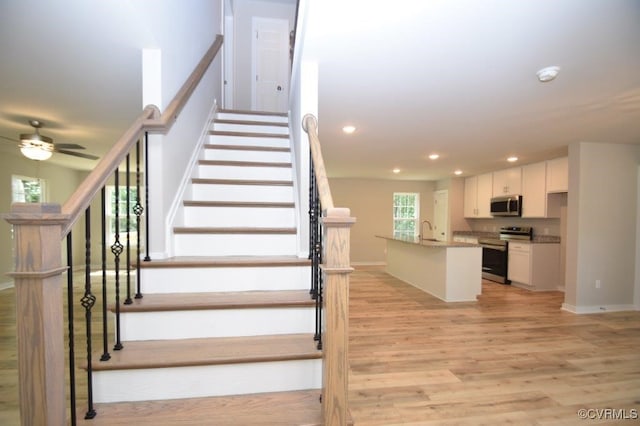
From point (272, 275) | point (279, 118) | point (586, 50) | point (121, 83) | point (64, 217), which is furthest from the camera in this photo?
point (279, 118)

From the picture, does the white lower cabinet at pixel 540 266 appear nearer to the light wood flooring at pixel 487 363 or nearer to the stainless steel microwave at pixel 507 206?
the stainless steel microwave at pixel 507 206

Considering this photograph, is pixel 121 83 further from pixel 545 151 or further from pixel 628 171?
pixel 628 171

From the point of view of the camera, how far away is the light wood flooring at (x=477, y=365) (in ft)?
6.32

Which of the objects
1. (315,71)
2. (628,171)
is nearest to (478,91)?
(315,71)

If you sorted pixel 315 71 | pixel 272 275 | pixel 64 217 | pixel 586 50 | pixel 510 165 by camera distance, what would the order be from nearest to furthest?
1. pixel 64 217
2. pixel 586 50
3. pixel 272 275
4. pixel 315 71
5. pixel 510 165

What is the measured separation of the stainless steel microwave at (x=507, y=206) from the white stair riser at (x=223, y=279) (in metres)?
5.48

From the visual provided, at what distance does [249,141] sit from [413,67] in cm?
184

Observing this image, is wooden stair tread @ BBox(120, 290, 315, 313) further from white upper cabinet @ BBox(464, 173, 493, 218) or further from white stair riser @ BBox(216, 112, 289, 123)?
white upper cabinet @ BBox(464, 173, 493, 218)

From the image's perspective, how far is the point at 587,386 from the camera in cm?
225

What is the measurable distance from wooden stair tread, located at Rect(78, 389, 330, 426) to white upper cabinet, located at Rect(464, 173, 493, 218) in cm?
652

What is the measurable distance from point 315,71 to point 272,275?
1.44 meters

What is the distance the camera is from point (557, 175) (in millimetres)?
4945

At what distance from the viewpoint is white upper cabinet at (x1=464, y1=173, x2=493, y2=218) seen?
6609mm

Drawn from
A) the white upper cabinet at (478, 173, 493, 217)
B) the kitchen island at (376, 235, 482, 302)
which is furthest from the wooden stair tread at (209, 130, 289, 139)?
the white upper cabinet at (478, 173, 493, 217)
